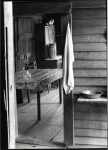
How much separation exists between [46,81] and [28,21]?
2250mm

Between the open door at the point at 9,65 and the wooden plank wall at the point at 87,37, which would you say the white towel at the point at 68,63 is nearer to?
the wooden plank wall at the point at 87,37

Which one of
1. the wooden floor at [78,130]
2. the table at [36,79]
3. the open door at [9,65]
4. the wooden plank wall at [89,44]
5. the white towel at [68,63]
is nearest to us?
the open door at [9,65]

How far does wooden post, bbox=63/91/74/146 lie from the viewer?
181 inches

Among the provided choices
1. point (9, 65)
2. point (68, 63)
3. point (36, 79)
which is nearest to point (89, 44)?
point (68, 63)

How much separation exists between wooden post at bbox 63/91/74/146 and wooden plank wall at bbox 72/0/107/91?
0.77 feet

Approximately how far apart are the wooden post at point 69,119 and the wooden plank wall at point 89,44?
0.23 m

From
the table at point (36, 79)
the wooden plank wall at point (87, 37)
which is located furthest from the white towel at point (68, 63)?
the table at point (36, 79)

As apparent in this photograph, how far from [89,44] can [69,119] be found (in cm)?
112

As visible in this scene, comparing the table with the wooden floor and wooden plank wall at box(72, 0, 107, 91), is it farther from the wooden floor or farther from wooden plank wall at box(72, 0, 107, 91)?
wooden plank wall at box(72, 0, 107, 91)

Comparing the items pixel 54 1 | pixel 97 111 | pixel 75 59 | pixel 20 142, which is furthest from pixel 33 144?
pixel 54 1

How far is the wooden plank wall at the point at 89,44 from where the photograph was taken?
177 inches

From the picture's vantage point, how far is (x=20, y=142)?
4.89m

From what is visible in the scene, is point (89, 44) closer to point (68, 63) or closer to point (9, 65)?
point (68, 63)

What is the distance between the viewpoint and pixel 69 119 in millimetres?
4664
